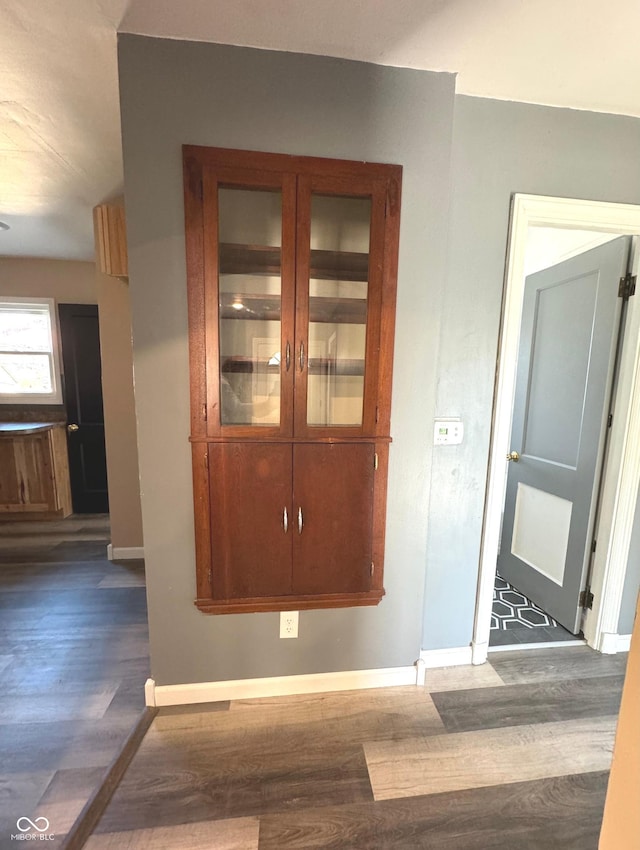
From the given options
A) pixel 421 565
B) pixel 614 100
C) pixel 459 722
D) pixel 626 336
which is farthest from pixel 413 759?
pixel 614 100

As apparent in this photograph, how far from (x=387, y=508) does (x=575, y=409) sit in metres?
1.28

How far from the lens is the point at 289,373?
4.51ft

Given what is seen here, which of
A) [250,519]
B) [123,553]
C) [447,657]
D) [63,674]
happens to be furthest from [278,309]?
[123,553]

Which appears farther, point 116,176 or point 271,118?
point 116,176

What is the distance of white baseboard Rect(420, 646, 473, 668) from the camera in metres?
1.75

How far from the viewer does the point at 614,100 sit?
143 centimetres

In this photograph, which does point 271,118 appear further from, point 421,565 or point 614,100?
point 421,565

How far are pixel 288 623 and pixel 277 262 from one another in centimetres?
152

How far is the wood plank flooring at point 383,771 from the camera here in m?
1.10

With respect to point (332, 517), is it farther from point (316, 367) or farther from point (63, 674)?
point (63, 674)

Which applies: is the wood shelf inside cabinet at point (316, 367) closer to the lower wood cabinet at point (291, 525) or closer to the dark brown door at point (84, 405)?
the lower wood cabinet at point (291, 525)

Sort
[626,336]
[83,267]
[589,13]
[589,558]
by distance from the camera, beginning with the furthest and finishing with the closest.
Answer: [83,267] → [589,558] → [626,336] → [589,13]

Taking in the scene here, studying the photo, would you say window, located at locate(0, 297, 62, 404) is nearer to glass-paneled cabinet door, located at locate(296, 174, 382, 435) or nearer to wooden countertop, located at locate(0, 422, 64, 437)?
wooden countertop, located at locate(0, 422, 64, 437)

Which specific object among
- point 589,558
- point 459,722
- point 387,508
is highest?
point 387,508
